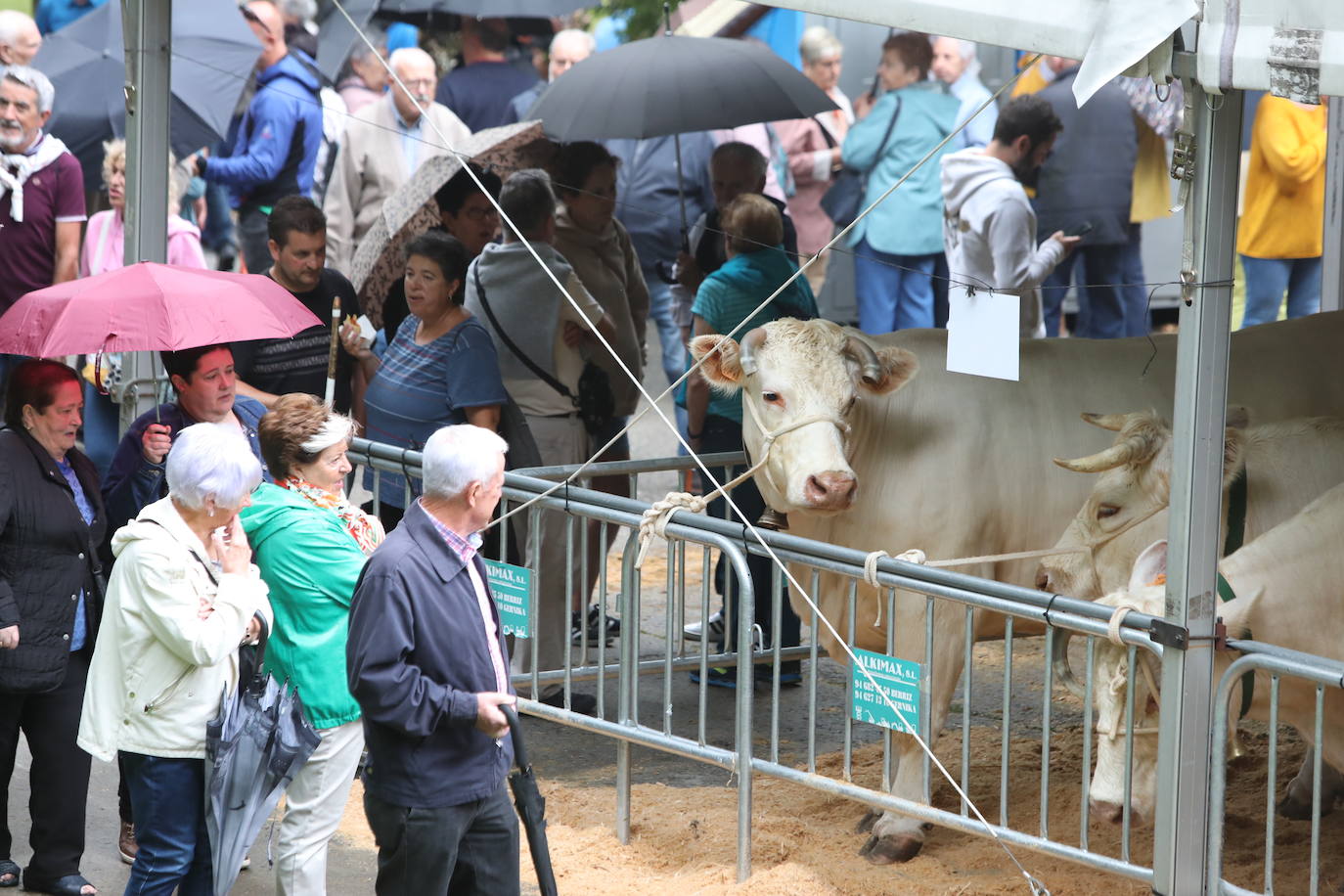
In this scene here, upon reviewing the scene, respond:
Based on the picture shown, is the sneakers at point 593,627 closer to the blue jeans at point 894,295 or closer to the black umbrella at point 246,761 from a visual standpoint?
the black umbrella at point 246,761

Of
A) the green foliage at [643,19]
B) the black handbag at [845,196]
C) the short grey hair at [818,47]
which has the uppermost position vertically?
the green foliage at [643,19]

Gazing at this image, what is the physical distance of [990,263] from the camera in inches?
331

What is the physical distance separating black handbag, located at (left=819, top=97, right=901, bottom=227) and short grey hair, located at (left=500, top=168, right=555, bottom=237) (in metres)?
4.74

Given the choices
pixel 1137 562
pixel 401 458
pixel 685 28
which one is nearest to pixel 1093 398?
pixel 1137 562

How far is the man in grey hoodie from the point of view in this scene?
8094mm

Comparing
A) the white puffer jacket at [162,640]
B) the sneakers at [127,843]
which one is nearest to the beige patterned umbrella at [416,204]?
the sneakers at [127,843]

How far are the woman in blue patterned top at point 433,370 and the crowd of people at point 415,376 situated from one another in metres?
0.01

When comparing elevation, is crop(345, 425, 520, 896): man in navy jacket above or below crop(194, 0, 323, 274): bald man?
below

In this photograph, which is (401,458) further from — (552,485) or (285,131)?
(285,131)

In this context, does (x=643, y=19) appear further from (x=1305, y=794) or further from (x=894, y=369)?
(x=1305, y=794)

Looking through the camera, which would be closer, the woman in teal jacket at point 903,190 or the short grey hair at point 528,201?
the short grey hair at point 528,201

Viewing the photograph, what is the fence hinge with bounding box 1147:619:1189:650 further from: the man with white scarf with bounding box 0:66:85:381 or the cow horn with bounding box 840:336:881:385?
the man with white scarf with bounding box 0:66:85:381

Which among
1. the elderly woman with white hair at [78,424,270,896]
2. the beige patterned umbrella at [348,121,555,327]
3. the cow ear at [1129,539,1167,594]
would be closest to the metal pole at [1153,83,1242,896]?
the cow ear at [1129,539,1167,594]

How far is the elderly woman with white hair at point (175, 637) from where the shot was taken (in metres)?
4.38
